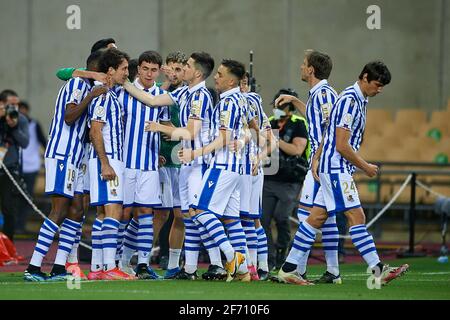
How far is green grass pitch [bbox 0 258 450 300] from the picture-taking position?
9.58 metres

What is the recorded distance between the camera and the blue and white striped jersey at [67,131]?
1143cm

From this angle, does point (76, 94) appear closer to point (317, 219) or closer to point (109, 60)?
point (109, 60)

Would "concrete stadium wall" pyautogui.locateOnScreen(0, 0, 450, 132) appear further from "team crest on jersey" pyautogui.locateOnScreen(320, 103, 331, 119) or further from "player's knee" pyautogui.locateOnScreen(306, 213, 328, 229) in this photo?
"player's knee" pyautogui.locateOnScreen(306, 213, 328, 229)

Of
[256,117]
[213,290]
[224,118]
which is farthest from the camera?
[256,117]

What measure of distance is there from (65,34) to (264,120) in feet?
33.4

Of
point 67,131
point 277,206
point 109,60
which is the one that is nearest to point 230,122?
point 109,60

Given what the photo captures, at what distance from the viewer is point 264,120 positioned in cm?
1267

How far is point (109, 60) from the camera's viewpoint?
38.0 ft

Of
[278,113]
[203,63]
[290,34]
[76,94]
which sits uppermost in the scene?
[290,34]

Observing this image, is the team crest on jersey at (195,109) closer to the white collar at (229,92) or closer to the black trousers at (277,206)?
the white collar at (229,92)

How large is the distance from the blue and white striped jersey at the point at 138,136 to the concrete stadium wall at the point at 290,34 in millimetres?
9909

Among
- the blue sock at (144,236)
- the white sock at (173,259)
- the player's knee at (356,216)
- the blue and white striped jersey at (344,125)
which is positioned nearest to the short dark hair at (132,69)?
the blue sock at (144,236)

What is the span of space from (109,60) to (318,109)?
219 cm
